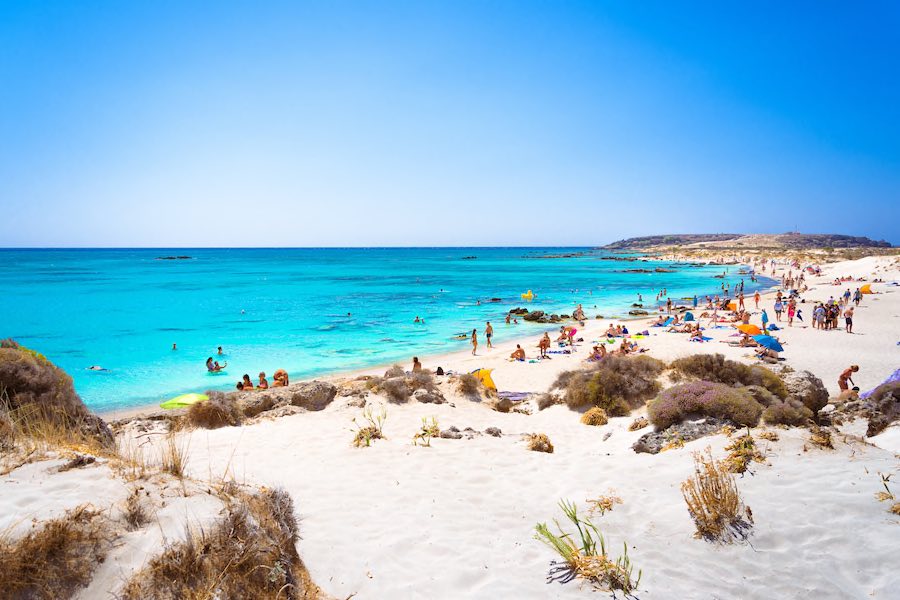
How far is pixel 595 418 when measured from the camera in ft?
34.6

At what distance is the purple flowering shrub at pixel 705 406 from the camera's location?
7742mm

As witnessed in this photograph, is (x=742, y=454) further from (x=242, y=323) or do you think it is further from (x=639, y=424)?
(x=242, y=323)

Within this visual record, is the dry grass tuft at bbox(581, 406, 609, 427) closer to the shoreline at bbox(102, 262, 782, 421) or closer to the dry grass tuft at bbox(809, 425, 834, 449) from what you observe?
the dry grass tuft at bbox(809, 425, 834, 449)

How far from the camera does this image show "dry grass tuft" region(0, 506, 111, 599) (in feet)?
8.66

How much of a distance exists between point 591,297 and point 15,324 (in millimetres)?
47773

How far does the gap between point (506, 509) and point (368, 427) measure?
4.00 m

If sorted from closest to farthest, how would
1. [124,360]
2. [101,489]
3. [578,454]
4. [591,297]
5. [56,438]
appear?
[101,489], [56,438], [578,454], [124,360], [591,297]

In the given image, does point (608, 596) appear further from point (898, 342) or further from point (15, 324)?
point (15, 324)

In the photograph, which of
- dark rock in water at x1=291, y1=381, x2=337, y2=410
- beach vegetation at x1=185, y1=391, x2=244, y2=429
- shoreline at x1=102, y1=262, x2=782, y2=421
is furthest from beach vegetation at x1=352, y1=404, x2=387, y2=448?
shoreline at x1=102, y1=262, x2=782, y2=421

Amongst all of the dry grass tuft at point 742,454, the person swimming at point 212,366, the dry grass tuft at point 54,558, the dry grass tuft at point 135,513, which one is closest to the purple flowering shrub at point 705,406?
the dry grass tuft at point 742,454

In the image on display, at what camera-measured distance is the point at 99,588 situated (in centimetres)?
282

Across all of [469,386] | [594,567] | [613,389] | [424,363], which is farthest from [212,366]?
[594,567]

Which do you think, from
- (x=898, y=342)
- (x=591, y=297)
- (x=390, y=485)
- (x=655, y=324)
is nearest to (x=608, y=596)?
(x=390, y=485)

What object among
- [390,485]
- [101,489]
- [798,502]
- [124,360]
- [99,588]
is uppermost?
[101,489]
